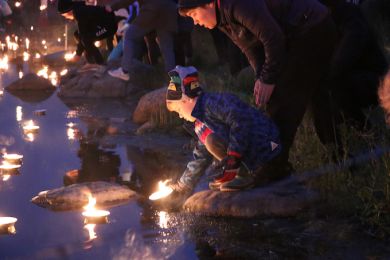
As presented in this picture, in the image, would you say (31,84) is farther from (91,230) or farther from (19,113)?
(91,230)

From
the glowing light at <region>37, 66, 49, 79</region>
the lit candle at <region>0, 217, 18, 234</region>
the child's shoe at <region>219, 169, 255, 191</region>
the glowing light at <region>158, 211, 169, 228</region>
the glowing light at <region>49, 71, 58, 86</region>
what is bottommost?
the glowing light at <region>37, 66, 49, 79</region>

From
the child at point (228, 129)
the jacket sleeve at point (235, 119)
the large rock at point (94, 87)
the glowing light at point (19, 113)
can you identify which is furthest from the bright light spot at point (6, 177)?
the large rock at point (94, 87)

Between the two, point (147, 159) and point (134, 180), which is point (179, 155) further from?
point (134, 180)

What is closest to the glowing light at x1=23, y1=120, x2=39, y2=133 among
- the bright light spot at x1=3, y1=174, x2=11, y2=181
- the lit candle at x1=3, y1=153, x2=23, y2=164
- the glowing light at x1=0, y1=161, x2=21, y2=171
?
the lit candle at x1=3, y1=153, x2=23, y2=164

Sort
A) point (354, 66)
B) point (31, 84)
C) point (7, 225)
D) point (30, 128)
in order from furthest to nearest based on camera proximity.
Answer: point (31, 84) → point (30, 128) → point (354, 66) → point (7, 225)

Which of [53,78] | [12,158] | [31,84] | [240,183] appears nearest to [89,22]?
[31,84]

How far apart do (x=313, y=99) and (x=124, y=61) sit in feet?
22.1

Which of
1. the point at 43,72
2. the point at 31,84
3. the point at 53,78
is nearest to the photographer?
the point at 31,84

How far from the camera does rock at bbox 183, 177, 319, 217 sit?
214 inches

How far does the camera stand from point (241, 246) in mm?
4805

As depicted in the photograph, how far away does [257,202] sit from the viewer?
5504mm

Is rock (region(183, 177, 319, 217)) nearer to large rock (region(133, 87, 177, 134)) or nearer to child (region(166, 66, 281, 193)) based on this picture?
child (region(166, 66, 281, 193))

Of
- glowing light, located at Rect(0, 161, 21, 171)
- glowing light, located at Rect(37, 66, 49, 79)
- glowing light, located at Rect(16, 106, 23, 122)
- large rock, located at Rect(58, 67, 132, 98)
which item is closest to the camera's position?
glowing light, located at Rect(0, 161, 21, 171)

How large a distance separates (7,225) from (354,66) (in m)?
3.42
